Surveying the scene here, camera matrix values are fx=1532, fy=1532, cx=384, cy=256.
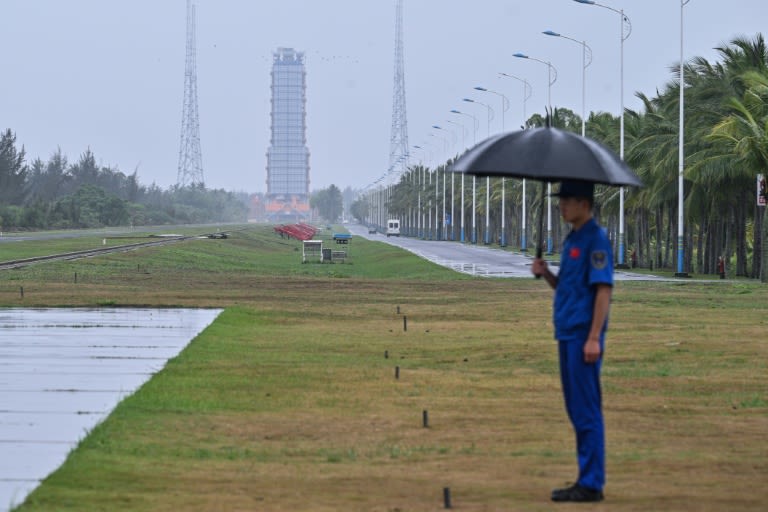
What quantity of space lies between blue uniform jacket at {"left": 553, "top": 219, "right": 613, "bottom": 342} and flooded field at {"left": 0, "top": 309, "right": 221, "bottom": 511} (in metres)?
3.78

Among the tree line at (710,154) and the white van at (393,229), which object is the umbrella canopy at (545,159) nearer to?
the tree line at (710,154)

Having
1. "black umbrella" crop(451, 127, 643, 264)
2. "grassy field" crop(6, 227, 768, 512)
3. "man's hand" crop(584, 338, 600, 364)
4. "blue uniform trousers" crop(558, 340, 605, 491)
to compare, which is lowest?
"grassy field" crop(6, 227, 768, 512)

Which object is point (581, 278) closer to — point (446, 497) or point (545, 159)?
point (545, 159)

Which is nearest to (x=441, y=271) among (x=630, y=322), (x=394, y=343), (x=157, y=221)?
(x=630, y=322)

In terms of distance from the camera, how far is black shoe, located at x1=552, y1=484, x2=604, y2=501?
997cm

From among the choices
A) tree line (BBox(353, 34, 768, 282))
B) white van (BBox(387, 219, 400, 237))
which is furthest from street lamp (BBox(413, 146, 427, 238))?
tree line (BBox(353, 34, 768, 282))

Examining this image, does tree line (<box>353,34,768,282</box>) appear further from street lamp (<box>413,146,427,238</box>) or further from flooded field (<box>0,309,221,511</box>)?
street lamp (<box>413,146,427,238</box>)

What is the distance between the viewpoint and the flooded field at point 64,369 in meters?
12.0

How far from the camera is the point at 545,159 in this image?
1049cm

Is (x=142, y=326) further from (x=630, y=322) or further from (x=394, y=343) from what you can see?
(x=630, y=322)

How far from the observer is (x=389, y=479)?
11016 millimetres

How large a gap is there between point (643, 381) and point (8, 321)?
1263 centimetres

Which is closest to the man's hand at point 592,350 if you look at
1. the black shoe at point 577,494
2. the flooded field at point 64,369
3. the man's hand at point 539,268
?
the man's hand at point 539,268

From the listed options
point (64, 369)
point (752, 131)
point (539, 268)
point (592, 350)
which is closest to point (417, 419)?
point (539, 268)
